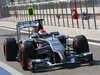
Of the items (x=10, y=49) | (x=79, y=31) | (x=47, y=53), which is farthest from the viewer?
(x=79, y=31)

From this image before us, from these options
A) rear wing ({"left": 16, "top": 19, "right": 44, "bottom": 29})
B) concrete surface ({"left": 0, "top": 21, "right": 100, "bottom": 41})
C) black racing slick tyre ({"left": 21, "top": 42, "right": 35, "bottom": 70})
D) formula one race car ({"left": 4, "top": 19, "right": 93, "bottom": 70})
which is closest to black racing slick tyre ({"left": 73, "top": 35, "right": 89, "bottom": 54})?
formula one race car ({"left": 4, "top": 19, "right": 93, "bottom": 70})

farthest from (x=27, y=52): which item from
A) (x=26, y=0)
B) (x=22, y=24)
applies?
(x=26, y=0)

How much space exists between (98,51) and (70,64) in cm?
321

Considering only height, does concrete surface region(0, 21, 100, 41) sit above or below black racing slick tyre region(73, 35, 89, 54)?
below

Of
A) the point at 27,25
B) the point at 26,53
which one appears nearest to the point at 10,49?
the point at 27,25

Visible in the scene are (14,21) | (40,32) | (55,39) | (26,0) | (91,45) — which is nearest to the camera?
(55,39)

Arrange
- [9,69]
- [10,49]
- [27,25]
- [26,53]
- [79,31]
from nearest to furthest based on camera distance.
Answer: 1. [26,53]
2. [9,69]
3. [10,49]
4. [27,25]
5. [79,31]

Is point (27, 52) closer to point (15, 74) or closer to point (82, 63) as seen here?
Answer: point (15, 74)

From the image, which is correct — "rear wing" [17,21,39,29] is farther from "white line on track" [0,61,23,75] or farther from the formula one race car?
"white line on track" [0,61,23,75]

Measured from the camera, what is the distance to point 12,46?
37.7 feet

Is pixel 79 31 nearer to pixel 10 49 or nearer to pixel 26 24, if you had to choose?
pixel 26 24

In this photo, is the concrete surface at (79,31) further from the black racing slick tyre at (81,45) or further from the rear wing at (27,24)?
the black racing slick tyre at (81,45)

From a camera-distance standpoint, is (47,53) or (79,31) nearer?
(47,53)

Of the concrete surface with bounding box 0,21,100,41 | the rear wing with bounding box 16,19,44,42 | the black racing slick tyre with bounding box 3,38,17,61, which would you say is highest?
the rear wing with bounding box 16,19,44,42
